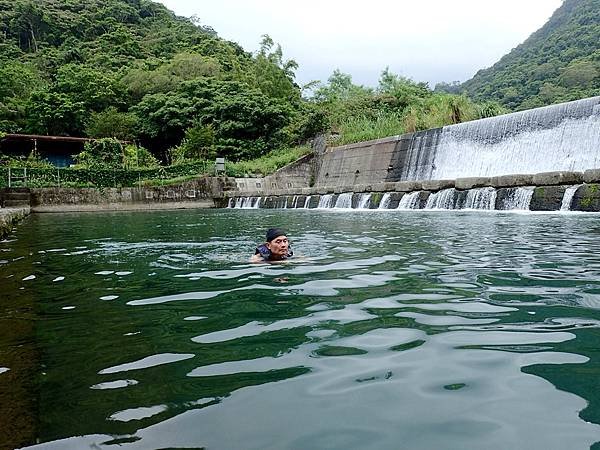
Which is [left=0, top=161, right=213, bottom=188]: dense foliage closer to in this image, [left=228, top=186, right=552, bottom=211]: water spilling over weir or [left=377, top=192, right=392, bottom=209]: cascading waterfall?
[left=228, top=186, right=552, bottom=211]: water spilling over weir

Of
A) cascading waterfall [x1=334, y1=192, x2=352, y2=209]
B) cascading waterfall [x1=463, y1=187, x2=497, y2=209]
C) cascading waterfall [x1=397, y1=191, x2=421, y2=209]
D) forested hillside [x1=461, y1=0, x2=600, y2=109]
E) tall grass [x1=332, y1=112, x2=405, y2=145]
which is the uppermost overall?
forested hillside [x1=461, y1=0, x2=600, y2=109]

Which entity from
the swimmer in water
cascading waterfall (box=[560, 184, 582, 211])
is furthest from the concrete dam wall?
the swimmer in water

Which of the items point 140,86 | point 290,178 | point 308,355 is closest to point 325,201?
point 290,178

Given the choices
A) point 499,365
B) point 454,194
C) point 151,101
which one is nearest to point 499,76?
point 151,101

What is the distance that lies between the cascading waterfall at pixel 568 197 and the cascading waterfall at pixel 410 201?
4.16 m

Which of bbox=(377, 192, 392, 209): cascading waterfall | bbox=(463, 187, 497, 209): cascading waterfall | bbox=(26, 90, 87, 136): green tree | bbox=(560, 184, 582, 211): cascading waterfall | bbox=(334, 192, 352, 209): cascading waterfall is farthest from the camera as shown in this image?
bbox=(26, 90, 87, 136): green tree

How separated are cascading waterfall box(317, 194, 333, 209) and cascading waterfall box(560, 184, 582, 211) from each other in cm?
828

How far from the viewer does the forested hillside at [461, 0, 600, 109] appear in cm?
3853

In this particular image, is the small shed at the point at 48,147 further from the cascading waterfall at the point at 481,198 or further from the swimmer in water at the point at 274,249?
the swimmer in water at the point at 274,249

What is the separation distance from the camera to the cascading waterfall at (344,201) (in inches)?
672

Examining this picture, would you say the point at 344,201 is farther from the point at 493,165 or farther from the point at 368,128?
the point at 368,128

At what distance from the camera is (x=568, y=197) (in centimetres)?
1091

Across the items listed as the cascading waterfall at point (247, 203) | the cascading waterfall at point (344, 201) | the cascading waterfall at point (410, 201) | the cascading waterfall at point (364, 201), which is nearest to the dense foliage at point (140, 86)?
the cascading waterfall at point (247, 203)

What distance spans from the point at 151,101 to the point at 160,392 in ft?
124
